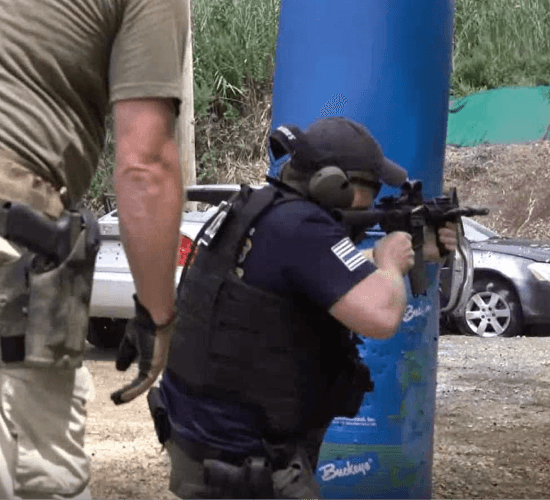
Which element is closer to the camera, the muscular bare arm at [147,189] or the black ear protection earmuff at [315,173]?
the muscular bare arm at [147,189]

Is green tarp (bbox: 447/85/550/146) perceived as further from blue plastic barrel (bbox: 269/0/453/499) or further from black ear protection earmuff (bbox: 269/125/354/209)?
black ear protection earmuff (bbox: 269/125/354/209)

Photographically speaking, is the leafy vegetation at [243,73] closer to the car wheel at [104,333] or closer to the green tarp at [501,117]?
the green tarp at [501,117]

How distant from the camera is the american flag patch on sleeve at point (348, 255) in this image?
3.54 metres

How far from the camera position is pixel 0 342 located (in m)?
3.09

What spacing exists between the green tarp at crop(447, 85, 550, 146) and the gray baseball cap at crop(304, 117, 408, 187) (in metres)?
21.0

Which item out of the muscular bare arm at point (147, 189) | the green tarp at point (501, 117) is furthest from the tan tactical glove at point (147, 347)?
the green tarp at point (501, 117)

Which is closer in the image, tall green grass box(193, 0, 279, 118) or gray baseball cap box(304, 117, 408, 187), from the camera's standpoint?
gray baseball cap box(304, 117, 408, 187)

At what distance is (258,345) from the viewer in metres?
3.62

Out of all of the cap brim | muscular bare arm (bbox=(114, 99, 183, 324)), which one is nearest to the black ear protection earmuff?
the cap brim

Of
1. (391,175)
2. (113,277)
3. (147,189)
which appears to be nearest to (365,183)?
(391,175)

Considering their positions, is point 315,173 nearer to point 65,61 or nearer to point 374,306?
point 374,306

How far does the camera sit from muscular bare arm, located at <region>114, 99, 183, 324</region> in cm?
310

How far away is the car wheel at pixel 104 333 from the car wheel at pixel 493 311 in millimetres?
3507

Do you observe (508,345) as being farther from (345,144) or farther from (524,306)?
(345,144)
